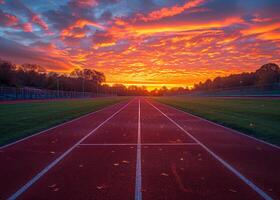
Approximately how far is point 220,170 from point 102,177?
9.24 feet

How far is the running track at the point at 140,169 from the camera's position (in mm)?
4871

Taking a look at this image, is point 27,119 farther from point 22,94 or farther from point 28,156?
point 22,94

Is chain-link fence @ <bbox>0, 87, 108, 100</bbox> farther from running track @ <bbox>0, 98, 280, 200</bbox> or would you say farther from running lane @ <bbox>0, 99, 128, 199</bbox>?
running track @ <bbox>0, 98, 280, 200</bbox>

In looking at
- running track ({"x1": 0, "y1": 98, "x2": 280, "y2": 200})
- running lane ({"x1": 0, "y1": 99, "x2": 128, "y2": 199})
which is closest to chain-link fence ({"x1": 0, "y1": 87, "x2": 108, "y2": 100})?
running lane ({"x1": 0, "y1": 99, "x2": 128, "y2": 199})

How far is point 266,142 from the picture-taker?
968 cm

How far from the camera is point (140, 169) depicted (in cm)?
631

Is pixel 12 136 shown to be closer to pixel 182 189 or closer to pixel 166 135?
pixel 166 135

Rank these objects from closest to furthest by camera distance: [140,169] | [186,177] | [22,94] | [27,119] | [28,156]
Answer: [186,177] < [140,169] < [28,156] < [27,119] < [22,94]

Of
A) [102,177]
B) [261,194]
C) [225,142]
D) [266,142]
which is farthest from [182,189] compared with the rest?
[266,142]

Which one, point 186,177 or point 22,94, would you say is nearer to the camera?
point 186,177

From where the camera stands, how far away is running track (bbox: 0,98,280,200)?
4.87m

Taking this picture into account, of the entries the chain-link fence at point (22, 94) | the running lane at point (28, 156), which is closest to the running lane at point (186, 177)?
the running lane at point (28, 156)

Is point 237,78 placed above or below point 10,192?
above

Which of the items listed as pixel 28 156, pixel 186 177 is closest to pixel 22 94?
pixel 28 156
